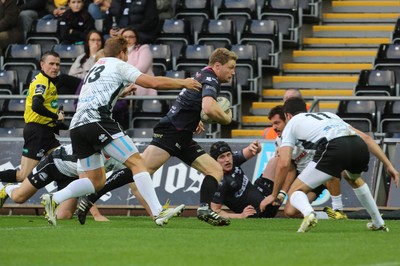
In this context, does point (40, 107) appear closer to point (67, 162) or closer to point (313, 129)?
point (67, 162)

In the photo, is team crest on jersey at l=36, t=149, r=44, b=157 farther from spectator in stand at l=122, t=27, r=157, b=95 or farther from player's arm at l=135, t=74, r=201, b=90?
player's arm at l=135, t=74, r=201, b=90

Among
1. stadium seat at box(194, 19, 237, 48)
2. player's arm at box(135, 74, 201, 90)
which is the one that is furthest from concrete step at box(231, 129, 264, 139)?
player's arm at box(135, 74, 201, 90)

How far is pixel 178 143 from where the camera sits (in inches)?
572

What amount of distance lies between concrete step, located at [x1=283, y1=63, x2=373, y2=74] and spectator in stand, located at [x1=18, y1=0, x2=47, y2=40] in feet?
16.2

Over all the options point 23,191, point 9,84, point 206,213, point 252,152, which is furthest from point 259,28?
Result: point 206,213

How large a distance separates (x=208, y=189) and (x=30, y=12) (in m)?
11.1

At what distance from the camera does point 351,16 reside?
78.0ft

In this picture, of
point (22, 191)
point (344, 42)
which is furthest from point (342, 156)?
point (344, 42)

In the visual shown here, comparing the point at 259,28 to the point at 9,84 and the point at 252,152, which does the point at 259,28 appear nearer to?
the point at 9,84

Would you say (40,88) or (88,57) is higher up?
(40,88)

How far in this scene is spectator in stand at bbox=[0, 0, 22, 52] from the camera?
2355 centimetres

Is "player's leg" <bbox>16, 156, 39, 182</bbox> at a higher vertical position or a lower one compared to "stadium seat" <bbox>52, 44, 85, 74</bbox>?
lower

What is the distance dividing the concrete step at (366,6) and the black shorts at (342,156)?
1109 centimetres

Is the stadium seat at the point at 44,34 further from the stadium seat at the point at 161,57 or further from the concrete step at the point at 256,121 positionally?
the concrete step at the point at 256,121
